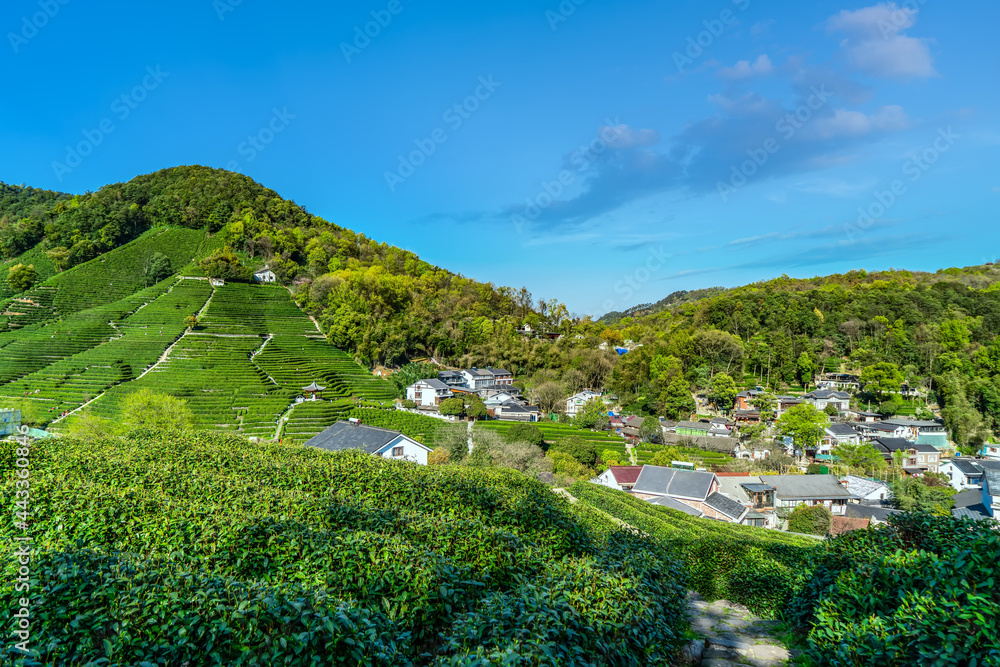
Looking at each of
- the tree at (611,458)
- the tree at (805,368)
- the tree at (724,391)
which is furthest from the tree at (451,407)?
the tree at (805,368)

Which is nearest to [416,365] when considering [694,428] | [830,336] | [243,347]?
[243,347]

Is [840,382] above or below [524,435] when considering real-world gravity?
above

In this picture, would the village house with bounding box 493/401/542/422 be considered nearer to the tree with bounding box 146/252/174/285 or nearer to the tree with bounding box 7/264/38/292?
the tree with bounding box 146/252/174/285

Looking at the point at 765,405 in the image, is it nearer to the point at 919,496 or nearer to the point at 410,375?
the point at 919,496

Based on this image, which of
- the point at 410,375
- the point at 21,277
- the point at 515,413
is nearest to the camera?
the point at 515,413

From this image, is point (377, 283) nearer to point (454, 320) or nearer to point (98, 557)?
point (454, 320)

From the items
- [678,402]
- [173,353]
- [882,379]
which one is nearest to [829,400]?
[882,379]

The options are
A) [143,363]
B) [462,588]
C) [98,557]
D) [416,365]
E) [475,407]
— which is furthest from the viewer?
[416,365]
